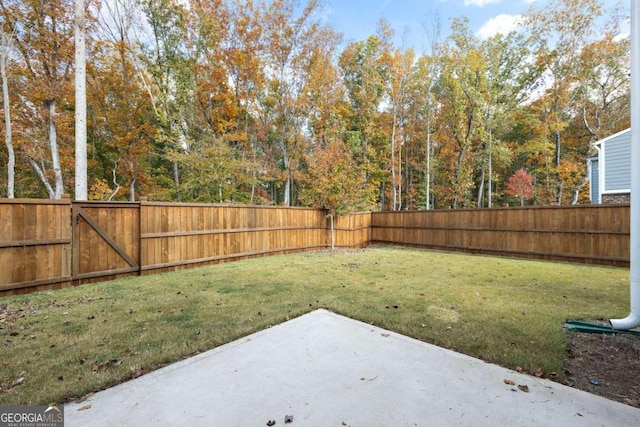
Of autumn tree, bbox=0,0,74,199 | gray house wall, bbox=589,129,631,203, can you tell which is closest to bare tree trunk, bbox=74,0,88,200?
autumn tree, bbox=0,0,74,199

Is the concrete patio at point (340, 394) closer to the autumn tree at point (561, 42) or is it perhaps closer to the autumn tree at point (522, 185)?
the autumn tree at point (561, 42)

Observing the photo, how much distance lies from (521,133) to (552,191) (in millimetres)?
4502

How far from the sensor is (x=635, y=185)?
9.38 feet

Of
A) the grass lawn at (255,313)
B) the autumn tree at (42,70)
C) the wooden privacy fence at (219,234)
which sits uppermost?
the autumn tree at (42,70)

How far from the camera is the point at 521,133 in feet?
58.7

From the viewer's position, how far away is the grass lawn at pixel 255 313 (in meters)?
2.23

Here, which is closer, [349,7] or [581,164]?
[349,7]

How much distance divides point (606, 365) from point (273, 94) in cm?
1466

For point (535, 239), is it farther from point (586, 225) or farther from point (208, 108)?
point (208, 108)

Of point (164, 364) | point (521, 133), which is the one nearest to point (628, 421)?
point (164, 364)

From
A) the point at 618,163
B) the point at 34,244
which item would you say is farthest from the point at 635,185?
the point at 618,163

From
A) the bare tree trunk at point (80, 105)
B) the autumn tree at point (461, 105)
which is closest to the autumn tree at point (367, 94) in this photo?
the autumn tree at point (461, 105)

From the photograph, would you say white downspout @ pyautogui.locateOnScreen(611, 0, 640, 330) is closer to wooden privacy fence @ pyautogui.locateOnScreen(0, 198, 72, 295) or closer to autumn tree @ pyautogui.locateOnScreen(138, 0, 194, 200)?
wooden privacy fence @ pyautogui.locateOnScreen(0, 198, 72, 295)

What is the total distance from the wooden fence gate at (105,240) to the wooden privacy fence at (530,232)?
361 inches
